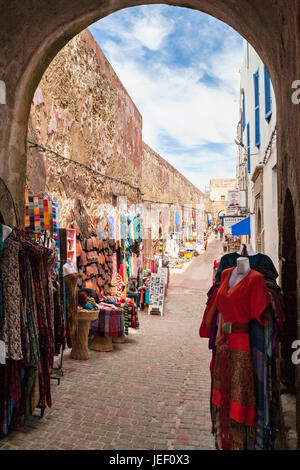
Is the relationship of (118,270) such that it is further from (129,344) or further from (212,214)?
(212,214)

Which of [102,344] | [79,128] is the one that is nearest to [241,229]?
[79,128]

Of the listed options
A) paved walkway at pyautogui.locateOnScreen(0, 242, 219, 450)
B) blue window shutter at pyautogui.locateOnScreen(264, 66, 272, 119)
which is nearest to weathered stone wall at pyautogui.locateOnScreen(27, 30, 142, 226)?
paved walkway at pyautogui.locateOnScreen(0, 242, 219, 450)

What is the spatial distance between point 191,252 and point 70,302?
1722 cm

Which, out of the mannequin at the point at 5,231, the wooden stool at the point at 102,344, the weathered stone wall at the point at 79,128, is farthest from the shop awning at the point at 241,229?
the mannequin at the point at 5,231

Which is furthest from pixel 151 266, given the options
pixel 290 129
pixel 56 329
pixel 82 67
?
pixel 290 129

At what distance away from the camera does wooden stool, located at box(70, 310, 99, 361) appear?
5.46 metres

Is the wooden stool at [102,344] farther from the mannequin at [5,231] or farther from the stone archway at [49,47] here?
the mannequin at [5,231]

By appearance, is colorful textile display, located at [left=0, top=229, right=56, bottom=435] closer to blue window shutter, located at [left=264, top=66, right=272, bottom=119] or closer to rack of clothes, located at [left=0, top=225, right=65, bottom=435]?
rack of clothes, located at [left=0, top=225, right=65, bottom=435]

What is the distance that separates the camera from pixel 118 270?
31.3ft

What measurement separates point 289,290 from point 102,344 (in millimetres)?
3783

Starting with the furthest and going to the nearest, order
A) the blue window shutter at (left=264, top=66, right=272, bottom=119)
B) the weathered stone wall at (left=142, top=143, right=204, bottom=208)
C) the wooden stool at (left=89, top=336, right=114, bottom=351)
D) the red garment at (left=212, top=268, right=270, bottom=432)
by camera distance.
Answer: the weathered stone wall at (left=142, top=143, right=204, bottom=208)
the blue window shutter at (left=264, top=66, right=272, bottom=119)
the wooden stool at (left=89, top=336, right=114, bottom=351)
the red garment at (left=212, top=268, right=270, bottom=432)

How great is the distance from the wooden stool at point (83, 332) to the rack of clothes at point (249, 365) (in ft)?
10.3

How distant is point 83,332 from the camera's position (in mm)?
5492

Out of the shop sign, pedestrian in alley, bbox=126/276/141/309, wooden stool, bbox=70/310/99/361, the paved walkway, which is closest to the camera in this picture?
the paved walkway
